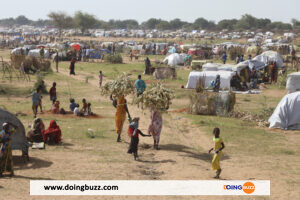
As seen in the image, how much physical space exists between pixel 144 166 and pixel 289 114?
22.9 feet

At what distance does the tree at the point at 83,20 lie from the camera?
9254 centimetres

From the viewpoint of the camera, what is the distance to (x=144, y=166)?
9594 mm

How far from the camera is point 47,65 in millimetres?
28891

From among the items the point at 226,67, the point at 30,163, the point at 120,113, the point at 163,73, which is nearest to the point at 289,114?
the point at 120,113

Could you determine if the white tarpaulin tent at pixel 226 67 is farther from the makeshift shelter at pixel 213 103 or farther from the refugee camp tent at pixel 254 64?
the makeshift shelter at pixel 213 103

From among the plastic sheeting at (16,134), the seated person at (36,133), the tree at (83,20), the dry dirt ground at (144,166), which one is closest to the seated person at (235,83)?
the dry dirt ground at (144,166)

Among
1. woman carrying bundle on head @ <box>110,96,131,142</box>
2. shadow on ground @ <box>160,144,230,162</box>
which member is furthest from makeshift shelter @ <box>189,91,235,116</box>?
woman carrying bundle on head @ <box>110,96,131,142</box>

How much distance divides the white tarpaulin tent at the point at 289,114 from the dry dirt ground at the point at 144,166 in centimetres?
195

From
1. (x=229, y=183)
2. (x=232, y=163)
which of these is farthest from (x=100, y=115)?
(x=229, y=183)

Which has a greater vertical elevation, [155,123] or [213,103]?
[155,123]

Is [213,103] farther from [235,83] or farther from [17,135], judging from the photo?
[17,135]

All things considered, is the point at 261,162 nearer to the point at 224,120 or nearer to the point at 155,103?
the point at 155,103

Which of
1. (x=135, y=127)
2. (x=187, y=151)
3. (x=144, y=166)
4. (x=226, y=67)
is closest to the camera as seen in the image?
(x=144, y=166)

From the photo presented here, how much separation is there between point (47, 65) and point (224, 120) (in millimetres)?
17069
